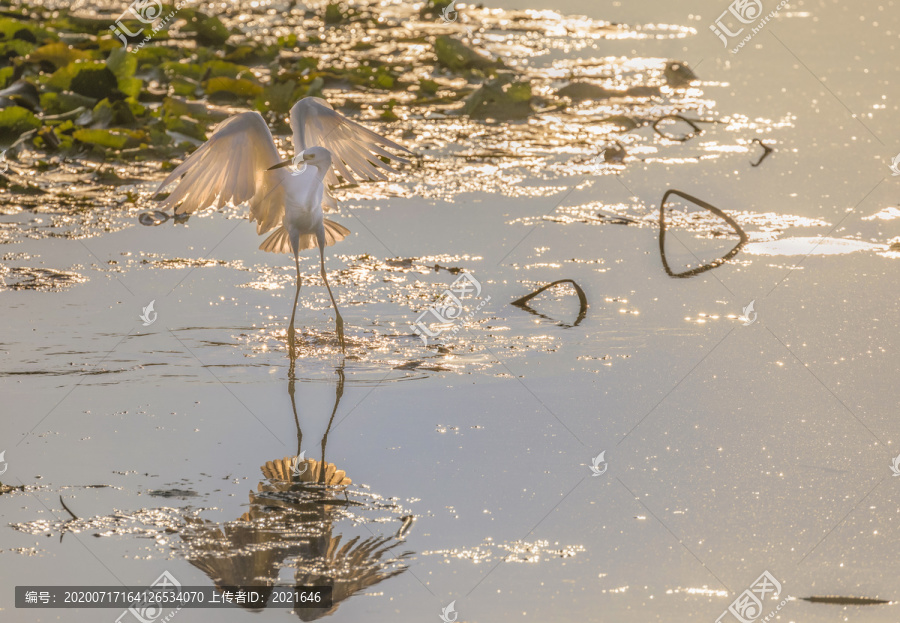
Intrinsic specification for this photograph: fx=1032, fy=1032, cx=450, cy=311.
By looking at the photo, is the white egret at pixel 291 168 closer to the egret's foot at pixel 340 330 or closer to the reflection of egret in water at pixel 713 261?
the egret's foot at pixel 340 330

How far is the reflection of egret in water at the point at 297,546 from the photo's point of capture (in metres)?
3.26

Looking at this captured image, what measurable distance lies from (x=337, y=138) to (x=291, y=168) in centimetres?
42

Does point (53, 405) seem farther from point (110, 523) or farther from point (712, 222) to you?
point (712, 222)

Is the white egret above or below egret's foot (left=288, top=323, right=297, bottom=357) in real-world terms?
above

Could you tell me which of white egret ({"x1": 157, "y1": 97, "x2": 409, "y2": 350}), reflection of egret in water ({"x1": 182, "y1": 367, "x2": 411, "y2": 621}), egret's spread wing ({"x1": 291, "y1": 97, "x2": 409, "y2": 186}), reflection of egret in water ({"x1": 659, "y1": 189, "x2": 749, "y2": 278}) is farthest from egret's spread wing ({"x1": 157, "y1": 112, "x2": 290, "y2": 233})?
reflection of egret in water ({"x1": 659, "y1": 189, "x2": 749, "y2": 278})

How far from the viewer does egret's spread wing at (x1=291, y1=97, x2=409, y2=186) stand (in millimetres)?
5410

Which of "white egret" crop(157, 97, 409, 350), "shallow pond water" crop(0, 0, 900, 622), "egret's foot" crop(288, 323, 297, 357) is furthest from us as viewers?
"white egret" crop(157, 97, 409, 350)

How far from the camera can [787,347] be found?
501 cm

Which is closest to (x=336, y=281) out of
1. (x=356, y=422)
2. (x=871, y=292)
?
(x=356, y=422)

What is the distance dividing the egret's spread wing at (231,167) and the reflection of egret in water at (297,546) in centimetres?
206

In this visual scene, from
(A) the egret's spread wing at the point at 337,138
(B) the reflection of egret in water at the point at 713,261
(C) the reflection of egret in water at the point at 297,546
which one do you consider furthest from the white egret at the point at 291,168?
(B) the reflection of egret in water at the point at 713,261

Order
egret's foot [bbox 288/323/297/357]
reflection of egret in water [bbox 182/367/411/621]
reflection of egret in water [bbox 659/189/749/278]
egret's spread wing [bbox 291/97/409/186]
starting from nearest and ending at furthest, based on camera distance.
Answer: reflection of egret in water [bbox 182/367/411/621] → egret's foot [bbox 288/323/297/357] → egret's spread wing [bbox 291/97/409/186] → reflection of egret in water [bbox 659/189/749/278]

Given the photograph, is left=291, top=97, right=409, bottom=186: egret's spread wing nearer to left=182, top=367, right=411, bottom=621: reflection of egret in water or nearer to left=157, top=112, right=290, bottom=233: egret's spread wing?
left=157, top=112, right=290, bottom=233: egret's spread wing

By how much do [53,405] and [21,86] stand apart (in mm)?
5741
